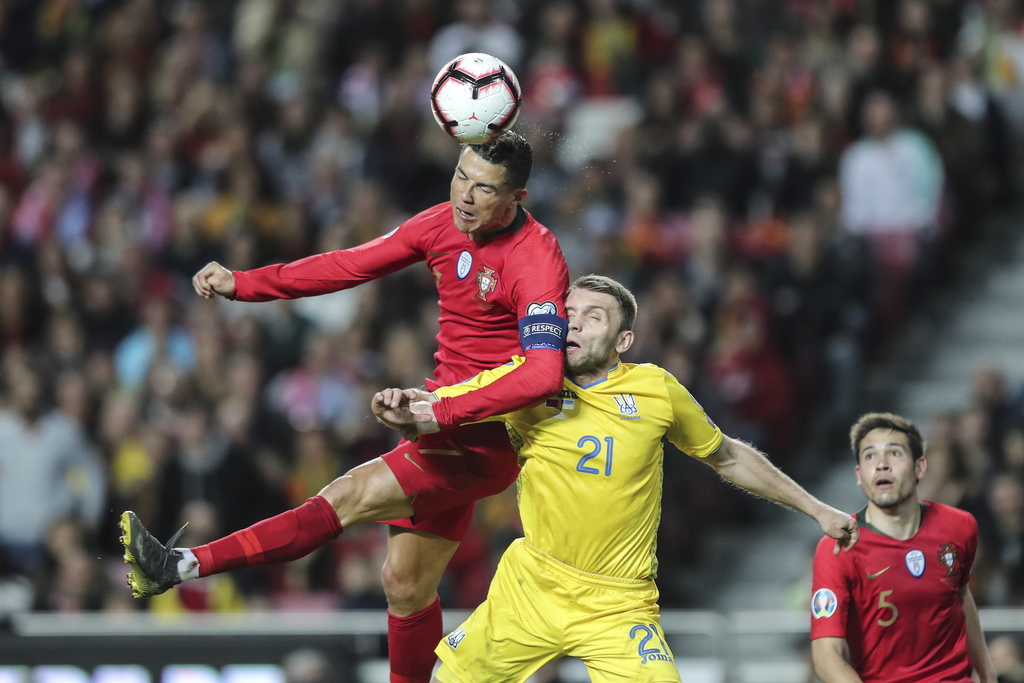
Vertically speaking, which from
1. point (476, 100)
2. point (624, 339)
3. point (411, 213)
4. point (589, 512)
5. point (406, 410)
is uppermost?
point (476, 100)

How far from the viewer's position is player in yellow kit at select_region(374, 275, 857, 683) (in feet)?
18.0

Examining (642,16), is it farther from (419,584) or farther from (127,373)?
(419,584)

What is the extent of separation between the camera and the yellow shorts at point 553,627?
5.41m

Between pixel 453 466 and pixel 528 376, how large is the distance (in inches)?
28.9

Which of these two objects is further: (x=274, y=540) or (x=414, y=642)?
(x=414, y=642)

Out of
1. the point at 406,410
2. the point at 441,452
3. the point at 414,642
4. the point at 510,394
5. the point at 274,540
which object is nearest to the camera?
the point at 406,410

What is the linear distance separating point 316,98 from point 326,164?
3.55 ft

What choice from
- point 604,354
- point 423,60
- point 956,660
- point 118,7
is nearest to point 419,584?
point 604,354

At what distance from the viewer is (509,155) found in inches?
219

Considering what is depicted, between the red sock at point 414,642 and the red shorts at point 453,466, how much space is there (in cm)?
48

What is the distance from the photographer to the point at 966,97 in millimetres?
11492

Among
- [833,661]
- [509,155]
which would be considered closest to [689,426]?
[833,661]

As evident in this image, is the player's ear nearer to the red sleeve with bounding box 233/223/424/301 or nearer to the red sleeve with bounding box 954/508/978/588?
the red sleeve with bounding box 233/223/424/301

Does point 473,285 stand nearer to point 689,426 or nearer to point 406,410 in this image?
point 406,410
